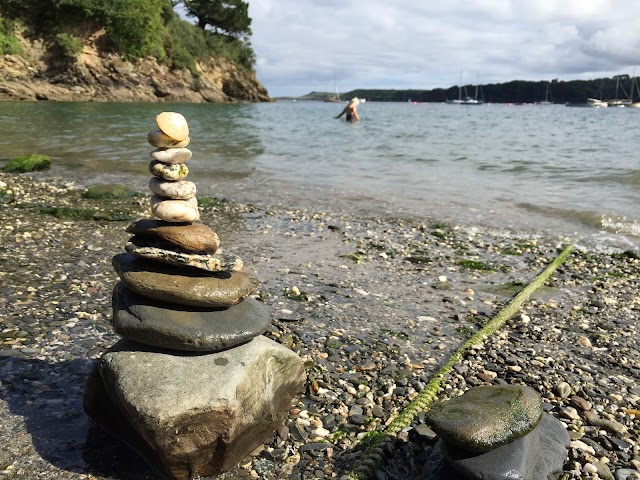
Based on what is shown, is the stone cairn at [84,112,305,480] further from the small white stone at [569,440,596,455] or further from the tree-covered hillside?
the tree-covered hillside

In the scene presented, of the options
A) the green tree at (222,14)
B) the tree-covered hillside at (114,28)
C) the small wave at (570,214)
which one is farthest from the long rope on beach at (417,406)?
the green tree at (222,14)

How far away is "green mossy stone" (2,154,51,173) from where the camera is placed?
15846 millimetres

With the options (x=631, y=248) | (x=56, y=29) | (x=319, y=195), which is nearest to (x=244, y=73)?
(x=56, y=29)

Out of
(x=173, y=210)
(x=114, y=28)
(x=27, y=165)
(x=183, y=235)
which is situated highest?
(x=114, y=28)

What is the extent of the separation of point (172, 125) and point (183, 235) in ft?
2.59

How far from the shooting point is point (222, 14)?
8344 centimetres

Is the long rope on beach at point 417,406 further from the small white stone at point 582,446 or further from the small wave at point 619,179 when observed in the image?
the small wave at point 619,179

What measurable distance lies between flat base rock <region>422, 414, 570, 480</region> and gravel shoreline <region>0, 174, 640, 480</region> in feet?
0.66

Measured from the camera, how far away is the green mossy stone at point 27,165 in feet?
52.0

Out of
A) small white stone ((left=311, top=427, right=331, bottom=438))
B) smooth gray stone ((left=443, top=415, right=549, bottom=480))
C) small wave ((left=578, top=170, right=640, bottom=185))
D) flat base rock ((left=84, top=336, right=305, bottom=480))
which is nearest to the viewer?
smooth gray stone ((left=443, top=415, right=549, bottom=480))

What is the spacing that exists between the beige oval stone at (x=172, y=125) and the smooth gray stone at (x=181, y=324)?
1.22 meters

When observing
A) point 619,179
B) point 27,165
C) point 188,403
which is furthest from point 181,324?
point 619,179

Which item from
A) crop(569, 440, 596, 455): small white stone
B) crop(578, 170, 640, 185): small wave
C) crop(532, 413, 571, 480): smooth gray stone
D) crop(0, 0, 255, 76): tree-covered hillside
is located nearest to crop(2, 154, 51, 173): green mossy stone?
crop(532, 413, 571, 480): smooth gray stone

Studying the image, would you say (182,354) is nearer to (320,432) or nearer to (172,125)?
(320,432)
